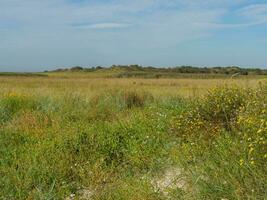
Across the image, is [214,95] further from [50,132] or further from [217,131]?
[50,132]

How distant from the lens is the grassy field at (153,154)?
3.99m

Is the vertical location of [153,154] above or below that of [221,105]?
below

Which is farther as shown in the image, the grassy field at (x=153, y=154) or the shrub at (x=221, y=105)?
the shrub at (x=221, y=105)

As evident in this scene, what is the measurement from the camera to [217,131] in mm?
5848

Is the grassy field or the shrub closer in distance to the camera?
the grassy field

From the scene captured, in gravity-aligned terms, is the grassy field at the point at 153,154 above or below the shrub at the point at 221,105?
below

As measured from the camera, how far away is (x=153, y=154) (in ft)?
19.3

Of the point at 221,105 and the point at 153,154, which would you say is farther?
the point at 221,105

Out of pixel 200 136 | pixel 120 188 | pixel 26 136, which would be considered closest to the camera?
pixel 120 188

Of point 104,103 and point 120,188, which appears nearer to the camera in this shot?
point 120,188

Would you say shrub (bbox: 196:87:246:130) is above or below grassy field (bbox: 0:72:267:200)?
above

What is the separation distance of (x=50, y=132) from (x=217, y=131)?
3.05 meters

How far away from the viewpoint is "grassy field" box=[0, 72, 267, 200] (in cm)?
399

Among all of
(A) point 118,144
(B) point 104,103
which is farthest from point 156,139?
(B) point 104,103
